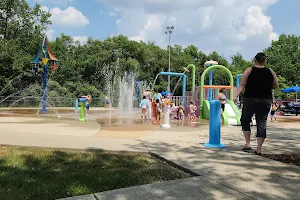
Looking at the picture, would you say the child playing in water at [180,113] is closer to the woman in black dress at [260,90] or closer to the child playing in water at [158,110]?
the child playing in water at [158,110]

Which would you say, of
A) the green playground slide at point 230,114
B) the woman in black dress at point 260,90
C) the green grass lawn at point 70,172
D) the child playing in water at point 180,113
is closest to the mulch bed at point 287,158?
the woman in black dress at point 260,90

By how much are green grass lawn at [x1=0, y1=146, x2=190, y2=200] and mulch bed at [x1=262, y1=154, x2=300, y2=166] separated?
2.03m

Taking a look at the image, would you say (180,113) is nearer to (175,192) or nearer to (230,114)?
(230,114)

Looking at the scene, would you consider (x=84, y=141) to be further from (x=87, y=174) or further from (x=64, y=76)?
(x=64, y=76)

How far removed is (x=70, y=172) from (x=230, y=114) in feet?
40.9

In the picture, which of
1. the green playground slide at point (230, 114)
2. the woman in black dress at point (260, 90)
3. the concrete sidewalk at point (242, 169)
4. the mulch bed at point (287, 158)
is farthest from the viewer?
the green playground slide at point (230, 114)

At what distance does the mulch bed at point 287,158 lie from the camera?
540 cm

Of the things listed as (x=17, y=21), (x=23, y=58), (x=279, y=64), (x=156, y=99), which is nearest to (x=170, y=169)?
(x=156, y=99)

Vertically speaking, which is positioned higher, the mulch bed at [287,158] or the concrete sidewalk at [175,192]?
the mulch bed at [287,158]

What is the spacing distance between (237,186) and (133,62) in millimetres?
48532

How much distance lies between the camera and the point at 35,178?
4.33 m

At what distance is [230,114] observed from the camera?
15984mm

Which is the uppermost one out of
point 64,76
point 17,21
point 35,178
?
point 17,21

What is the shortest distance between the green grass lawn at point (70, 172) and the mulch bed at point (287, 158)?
2.03 m
